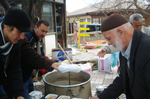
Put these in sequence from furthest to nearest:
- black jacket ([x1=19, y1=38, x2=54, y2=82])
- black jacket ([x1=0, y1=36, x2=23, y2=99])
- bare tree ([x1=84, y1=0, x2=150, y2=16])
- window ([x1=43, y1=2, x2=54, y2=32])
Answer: window ([x1=43, y1=2, x2=54, y2=32]) < bare tree ([x1=84, y1=0, x2=150, y2=16]) < black jacket ([x1=19, y1=38, x2=54, y2=82]) < black jacket ([x1=0, y1=36, x2=23, y2=99])

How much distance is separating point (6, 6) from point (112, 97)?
3.13 metres

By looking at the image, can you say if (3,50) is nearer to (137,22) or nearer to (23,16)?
(23,16)

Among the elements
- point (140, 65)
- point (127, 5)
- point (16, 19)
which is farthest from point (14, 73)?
point (127, 5)

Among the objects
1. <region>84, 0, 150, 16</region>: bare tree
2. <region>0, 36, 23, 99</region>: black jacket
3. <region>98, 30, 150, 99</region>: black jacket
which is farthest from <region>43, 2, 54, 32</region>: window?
<region>98, 30, 150, 99</region>: black jacket

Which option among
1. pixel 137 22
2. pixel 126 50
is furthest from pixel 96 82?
pixel 126 50

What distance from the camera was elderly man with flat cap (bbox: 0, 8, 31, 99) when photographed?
1516 mm

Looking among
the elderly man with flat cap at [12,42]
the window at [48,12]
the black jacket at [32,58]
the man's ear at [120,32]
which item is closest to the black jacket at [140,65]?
the man's ear at [120,32]

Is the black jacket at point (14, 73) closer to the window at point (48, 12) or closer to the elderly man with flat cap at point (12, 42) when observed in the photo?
the elderly man with flat cap at point (12, 42)

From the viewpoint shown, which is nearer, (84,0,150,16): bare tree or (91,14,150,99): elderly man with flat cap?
(91,14,150,99): elderly man with flat cap

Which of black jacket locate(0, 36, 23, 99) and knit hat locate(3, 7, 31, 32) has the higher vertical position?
knit hat locate(3, 7, 31, 32)

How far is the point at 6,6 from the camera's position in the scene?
3354mm

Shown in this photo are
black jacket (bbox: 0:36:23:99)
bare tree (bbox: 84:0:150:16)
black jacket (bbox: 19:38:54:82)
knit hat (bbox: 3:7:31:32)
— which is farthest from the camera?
bare tree (bbox: 84:0:150:16)

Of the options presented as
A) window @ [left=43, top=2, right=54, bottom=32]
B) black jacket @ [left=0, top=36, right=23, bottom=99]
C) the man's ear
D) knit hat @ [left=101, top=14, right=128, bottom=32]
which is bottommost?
black jacket @ [left=0, top=36, right=23, bottom=99]

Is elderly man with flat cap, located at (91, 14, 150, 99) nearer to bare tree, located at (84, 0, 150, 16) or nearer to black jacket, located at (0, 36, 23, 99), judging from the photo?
black jacket, located at (0, 36, 23, 99)
